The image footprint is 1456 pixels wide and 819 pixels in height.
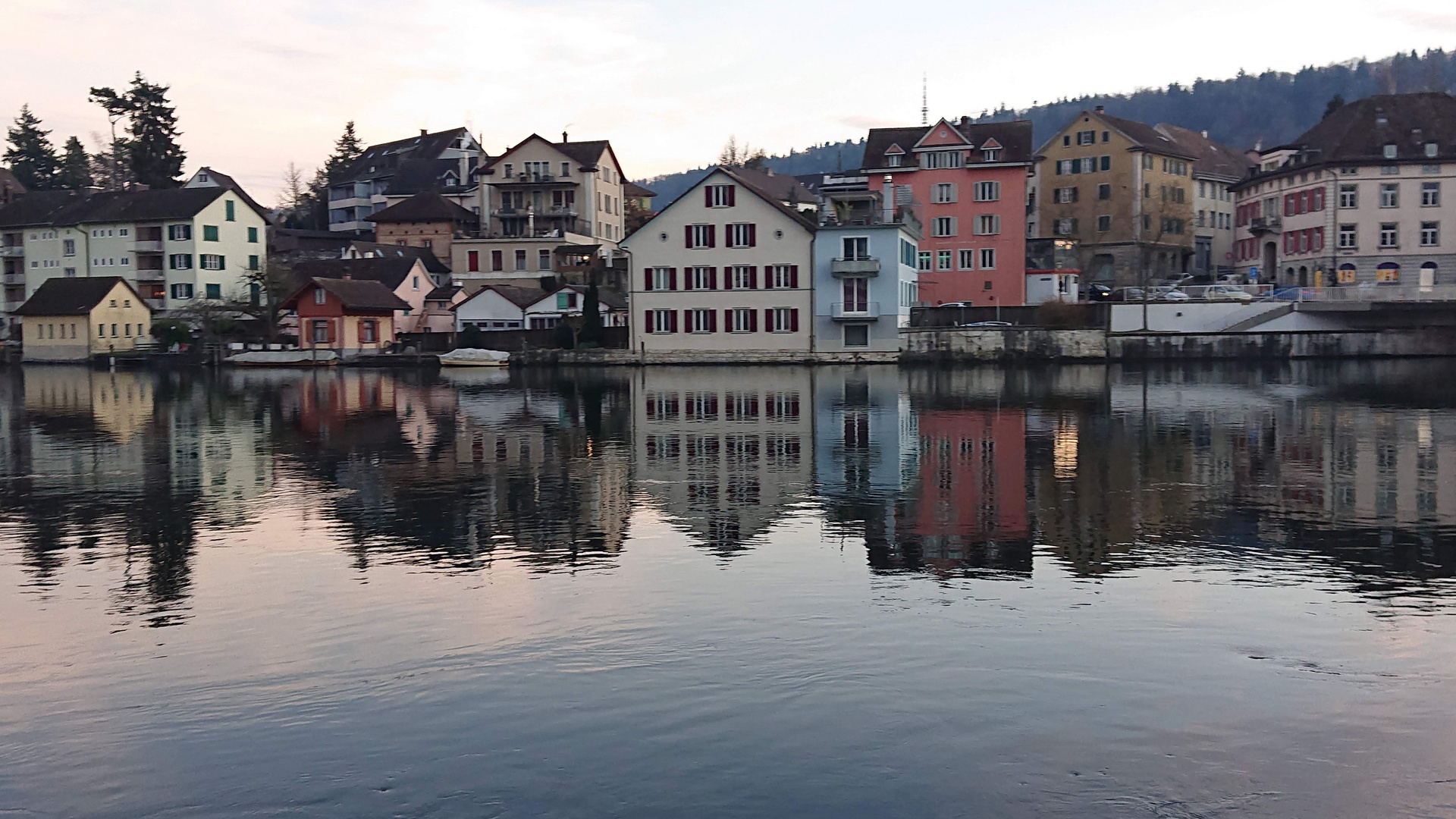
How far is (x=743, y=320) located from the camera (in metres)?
77.1

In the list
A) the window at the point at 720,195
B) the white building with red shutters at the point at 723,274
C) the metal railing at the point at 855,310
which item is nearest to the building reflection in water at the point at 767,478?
the metal railing at the point at 855,310

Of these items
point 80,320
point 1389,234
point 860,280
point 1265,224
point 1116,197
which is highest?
point 1116,197

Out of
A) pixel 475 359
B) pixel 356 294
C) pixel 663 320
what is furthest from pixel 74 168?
pixel 663 320

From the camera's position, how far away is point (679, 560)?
18.5 metres

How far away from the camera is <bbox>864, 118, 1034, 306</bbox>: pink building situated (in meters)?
82.6

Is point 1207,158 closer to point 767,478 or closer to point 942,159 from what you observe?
point 942,159

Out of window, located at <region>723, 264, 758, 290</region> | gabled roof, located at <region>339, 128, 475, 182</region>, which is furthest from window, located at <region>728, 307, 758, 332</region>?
gabled roof, located at <region>339, 128, 475, 182</region>

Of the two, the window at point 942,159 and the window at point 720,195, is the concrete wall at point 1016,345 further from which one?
the window at point 942,159

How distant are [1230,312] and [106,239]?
84.6m

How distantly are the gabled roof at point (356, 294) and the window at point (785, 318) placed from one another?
2892 centimetres

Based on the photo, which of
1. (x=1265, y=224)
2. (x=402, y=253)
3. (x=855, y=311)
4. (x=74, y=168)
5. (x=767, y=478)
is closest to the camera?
(x=767, y=478)

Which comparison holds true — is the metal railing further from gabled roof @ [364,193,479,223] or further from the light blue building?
gabled roof @ [364,193,479,223]

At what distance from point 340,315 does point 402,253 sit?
66.0 ft

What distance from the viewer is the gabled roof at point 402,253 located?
9956 centimetres
